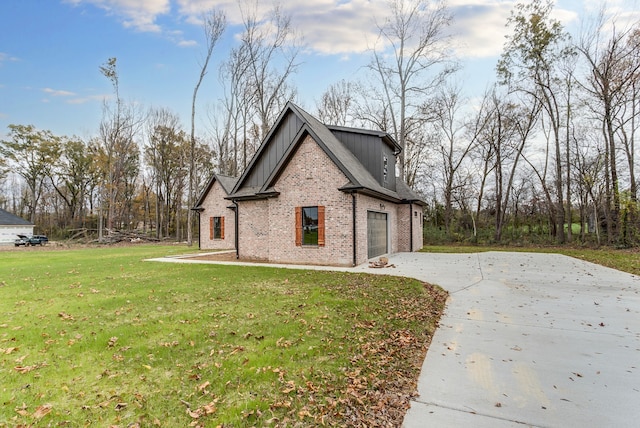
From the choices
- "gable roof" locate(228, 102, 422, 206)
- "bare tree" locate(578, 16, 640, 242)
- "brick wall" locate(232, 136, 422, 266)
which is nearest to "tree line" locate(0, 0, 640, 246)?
"bare tree" locate(578, 16, 640, 242)

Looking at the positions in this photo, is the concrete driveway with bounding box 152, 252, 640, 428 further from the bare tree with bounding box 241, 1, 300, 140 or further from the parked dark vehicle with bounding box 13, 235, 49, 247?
the parked dark vehicle with bounding box 13, 235, 49, 247

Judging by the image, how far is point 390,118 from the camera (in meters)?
26.4

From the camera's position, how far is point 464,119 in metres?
26.9

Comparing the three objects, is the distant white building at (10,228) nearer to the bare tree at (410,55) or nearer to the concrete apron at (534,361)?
the bare tree at (410,55)

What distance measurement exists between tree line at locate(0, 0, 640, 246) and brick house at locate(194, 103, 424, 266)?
8586 mm

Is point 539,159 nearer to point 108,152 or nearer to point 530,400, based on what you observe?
point 530,400

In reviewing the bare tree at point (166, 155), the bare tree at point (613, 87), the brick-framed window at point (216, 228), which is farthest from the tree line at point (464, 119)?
the brick-framed window at point (216, 228)

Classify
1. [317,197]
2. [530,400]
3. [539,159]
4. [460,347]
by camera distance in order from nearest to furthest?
[530,400] → [460,347] → [317,197] → [539,159]

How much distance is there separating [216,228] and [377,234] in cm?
1254

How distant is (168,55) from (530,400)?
20182 millimetres

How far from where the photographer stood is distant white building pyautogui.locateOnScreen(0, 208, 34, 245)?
30.6 metres

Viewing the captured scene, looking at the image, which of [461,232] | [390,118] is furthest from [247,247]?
[461,232]

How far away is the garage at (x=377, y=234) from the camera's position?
1324 centimetres

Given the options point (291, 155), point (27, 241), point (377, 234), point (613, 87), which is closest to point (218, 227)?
point (291, 155)
